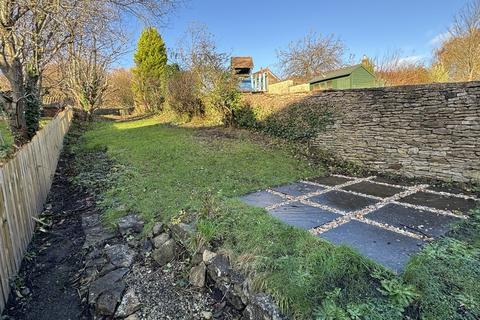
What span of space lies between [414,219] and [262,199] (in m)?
2.21

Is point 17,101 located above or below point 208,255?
A: above

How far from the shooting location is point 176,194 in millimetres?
4828

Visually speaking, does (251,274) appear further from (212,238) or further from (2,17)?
(2,17)

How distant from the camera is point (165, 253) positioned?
340 cm

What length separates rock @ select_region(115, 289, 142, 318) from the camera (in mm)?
2664

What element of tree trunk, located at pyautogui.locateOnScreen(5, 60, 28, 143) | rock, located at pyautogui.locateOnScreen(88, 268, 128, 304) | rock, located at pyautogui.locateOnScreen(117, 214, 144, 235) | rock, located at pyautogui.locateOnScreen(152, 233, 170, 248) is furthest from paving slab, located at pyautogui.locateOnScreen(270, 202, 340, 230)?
tree trunk, located at pyautogui.locateOnScreen(5, 60, 28, 143)

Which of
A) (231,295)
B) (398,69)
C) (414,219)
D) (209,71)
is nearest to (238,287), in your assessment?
(231,295)

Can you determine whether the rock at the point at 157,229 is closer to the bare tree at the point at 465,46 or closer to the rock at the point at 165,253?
the rock at the point at 165,253

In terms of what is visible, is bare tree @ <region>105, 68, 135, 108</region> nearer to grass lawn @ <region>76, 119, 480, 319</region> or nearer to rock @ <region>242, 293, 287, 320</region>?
grass lawn @ <region>76, 119, 480, 319</region>

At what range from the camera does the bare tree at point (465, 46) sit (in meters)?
13.4

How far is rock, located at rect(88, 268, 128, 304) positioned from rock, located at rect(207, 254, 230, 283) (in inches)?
40.8

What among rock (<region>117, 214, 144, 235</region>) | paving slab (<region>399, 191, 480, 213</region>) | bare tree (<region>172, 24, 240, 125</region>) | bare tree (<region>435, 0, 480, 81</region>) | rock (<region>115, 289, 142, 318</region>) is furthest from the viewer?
bare tree (<region>435, 0, 480, 81</region>)

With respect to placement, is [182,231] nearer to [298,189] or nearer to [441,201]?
[298,189]

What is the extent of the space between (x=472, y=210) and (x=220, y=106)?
9559 millimetres
